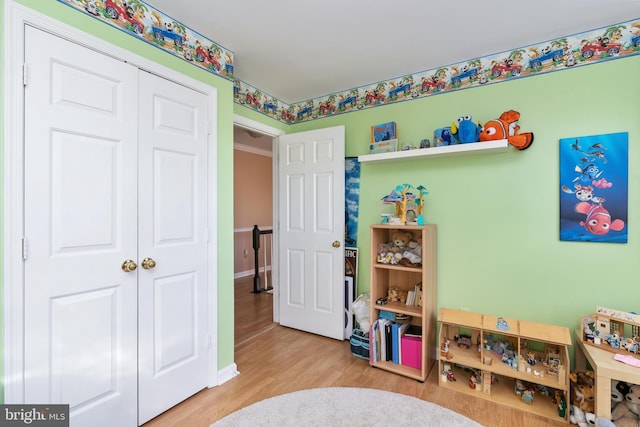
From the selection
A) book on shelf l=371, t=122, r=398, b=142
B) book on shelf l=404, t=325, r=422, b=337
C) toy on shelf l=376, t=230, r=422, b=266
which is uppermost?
book on shelf l=371, t=122, r=398, b=142

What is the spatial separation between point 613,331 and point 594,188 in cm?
90

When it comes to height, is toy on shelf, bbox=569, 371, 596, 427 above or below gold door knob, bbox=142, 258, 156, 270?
below

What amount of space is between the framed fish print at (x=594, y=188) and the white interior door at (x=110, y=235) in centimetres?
250

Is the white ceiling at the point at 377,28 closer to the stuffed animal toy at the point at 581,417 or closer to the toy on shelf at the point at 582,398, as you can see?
the toy on shelf at the point at 582,398

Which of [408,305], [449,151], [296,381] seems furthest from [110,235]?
[449,151]

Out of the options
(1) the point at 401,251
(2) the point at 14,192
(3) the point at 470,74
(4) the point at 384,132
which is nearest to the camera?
(2) the point at 14,192

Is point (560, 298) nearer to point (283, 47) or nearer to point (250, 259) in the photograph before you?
point (283, 47)

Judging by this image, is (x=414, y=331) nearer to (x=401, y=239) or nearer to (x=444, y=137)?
(x=401, y=239)

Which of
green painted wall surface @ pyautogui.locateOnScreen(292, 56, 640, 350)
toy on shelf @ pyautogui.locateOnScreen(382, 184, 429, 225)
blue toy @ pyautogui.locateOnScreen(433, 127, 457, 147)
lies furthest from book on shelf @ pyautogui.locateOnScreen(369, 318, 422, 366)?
blue toy @ pyautogui.locateOnScreen(433, 127, 457, 147)

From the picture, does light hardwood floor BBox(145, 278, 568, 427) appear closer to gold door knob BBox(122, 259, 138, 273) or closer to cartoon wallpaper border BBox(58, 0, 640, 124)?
gold door knob BBox(122, 259, 138, 273)

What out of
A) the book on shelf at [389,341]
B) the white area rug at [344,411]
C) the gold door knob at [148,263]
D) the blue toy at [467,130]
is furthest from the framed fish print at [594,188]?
the gold door knob at [148,263]

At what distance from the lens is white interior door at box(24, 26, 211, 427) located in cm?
131

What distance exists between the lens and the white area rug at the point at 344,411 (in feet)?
5.50

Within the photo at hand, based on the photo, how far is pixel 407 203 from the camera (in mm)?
2488
